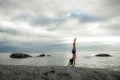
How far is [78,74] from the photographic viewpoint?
17.6 meters

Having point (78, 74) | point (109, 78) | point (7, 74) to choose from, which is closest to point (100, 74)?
point (109, 78)

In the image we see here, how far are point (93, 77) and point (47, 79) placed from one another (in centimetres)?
475

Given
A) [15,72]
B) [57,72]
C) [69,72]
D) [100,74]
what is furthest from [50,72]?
[100,74]

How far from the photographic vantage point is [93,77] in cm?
1762

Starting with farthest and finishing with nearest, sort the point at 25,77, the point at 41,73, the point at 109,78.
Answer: the point at 109,78 → the point at 41,73 → the point at 25,77

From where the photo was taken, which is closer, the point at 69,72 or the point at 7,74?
the point at 7,74

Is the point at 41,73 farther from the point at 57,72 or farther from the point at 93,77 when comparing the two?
the point at 93,77

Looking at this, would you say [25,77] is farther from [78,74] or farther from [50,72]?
[78,74]

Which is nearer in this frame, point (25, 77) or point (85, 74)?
point (25, 77)

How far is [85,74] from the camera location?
1788 cm

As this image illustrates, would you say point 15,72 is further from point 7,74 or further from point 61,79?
point 61,79

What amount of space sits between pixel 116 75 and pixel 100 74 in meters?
2.04

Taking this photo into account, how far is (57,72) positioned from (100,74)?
4.63 m

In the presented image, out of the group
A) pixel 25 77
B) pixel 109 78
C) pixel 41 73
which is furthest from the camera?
pixel 109 78
